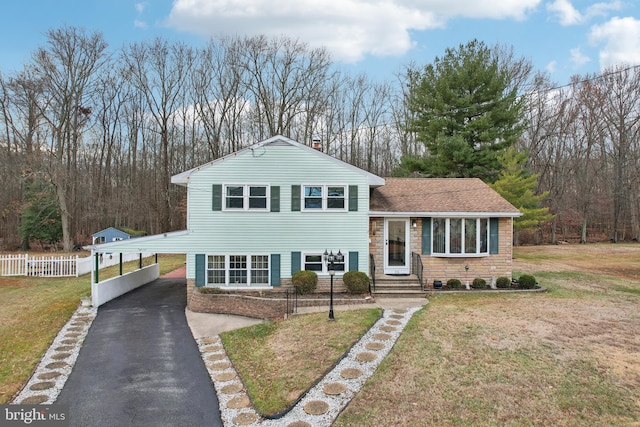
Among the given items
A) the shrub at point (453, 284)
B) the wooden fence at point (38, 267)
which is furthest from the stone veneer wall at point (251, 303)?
the wooden fence at point (38, 267)

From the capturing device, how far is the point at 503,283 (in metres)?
15.1

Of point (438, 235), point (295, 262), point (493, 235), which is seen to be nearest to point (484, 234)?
point (493, 235)

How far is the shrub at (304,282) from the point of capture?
45.9ft

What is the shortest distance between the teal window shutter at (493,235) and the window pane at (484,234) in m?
0.16

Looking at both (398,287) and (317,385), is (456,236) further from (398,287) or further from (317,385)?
(317,385)

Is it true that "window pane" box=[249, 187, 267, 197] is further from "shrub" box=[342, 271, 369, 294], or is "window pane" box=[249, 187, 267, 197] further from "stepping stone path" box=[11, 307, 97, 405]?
"stepping stone path" box=[11, 307, 97, 405]

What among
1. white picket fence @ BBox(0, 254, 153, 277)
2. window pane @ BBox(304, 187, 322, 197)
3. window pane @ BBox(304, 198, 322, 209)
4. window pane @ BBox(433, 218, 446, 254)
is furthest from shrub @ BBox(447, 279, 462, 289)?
white picket fence @ BBox(0, 254, 153, 277)

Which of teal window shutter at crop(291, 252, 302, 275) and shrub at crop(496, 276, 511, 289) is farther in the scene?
shrub at crop(496, 276, 511, 289)

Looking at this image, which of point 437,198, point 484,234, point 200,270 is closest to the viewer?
point 200,270

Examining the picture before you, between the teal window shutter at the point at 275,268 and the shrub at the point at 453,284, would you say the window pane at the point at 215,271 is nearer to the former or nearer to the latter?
the teal window shutter at the point at 275,268

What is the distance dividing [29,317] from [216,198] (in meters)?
7.27

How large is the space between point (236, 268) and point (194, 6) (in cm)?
1878

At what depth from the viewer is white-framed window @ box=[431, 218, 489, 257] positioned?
15414mm

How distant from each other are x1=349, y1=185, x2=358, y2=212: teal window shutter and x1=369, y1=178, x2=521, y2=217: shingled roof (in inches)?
29.6
